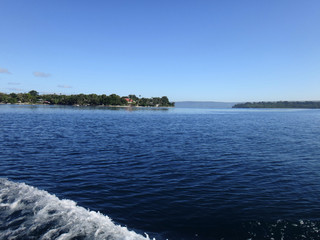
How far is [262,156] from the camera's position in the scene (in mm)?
28578

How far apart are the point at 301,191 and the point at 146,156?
55.4 ft

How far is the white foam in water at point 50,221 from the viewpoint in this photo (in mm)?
10281

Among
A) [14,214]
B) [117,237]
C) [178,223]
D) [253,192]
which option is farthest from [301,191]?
[14,214]

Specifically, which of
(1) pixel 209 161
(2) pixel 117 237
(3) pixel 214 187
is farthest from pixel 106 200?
(1) pixel 209 161

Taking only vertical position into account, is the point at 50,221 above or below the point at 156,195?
above

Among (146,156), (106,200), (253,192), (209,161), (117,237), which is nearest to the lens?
(117,237)

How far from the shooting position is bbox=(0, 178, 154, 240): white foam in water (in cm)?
1028

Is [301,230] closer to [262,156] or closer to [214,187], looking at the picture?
[214,187]

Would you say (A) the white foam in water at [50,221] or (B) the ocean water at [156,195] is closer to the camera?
(A) the white foam in water at [50,221]

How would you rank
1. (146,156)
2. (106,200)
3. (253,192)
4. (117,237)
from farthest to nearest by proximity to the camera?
(146,156) < (253,192) < (106,200) < (117,237)

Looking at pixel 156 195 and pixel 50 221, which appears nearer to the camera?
pixel 50 221

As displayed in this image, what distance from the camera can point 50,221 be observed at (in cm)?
1138

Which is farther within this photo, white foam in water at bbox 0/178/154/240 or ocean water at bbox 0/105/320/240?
ocean water at bbox 0/105/320/240

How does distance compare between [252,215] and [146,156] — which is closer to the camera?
[252,215]
